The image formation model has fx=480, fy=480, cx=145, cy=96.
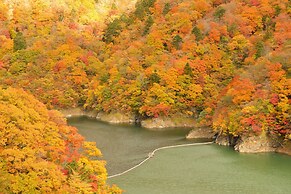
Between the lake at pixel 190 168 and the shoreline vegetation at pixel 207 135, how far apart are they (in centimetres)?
125

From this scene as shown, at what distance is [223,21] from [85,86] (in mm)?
24481

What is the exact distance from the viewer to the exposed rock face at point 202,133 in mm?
55281

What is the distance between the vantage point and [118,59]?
252 feet

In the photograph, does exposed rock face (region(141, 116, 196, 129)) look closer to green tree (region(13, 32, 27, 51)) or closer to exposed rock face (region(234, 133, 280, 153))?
exposed rock face (region(234, 133, 280, 153))

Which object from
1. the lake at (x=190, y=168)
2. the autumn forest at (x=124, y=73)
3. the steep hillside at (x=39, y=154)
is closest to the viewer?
the steep hillside at (x=39, y=154)

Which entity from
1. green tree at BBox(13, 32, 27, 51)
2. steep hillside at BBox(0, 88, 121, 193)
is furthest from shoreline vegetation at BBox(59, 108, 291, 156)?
steep hillside at BBox(0, 88, 121, 193)

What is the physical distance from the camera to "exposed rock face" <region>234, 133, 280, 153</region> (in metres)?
48.1

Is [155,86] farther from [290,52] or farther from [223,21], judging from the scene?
[290,52]

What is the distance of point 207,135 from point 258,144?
8310 mm

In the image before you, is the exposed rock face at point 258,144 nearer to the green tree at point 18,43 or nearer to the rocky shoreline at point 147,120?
the rocky shoreline at point 147,120

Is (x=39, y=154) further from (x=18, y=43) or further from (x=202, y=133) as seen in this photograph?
(x=18, y=43)

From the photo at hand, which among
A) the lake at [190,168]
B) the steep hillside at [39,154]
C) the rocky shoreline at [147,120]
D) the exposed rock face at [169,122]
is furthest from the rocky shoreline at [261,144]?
the steep hillside at [39,154]

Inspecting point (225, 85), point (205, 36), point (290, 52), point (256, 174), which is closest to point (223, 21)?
point (205, 36)

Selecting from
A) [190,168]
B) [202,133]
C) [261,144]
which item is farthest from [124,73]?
[190,168]
